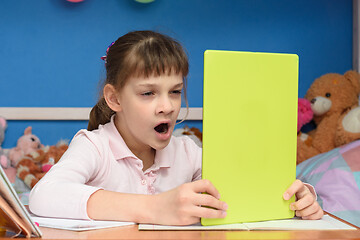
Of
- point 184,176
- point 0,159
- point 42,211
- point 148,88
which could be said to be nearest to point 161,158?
point 184,176

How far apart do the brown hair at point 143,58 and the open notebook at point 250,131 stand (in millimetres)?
267

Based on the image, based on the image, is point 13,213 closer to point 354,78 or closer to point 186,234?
point 186,234

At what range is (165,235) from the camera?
0.65 meters

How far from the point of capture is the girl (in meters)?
0.71

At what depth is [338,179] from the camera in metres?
1.61

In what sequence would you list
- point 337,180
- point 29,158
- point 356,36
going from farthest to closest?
point 356,36, point 29,158, point 337,180

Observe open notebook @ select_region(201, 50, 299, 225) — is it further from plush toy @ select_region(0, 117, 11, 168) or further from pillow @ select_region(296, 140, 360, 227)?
plush toy @ select_region(0, 117, 11, 168)

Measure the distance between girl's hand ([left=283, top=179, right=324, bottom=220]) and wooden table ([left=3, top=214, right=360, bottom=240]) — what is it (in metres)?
0.09

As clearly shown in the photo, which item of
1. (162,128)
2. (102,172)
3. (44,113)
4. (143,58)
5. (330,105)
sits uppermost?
(330,105)

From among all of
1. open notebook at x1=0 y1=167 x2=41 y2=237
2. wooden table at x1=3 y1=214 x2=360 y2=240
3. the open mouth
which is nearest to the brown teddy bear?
the open mouth

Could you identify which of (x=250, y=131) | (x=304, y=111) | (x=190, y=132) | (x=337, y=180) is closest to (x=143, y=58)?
(x=250, y=131)

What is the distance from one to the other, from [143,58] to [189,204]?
16.7 inches

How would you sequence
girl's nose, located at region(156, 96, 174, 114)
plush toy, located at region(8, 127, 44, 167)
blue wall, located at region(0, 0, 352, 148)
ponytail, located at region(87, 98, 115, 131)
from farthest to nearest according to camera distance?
blue wall, located at region(0, 0, 352, 148) → plush toy, located at region(8, 127, 44, 167) → ponytail, located at region(87, 98, 115, 131) → girl's nose, located at region(156, 96, 174, 114)

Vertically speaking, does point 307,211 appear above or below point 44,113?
below
